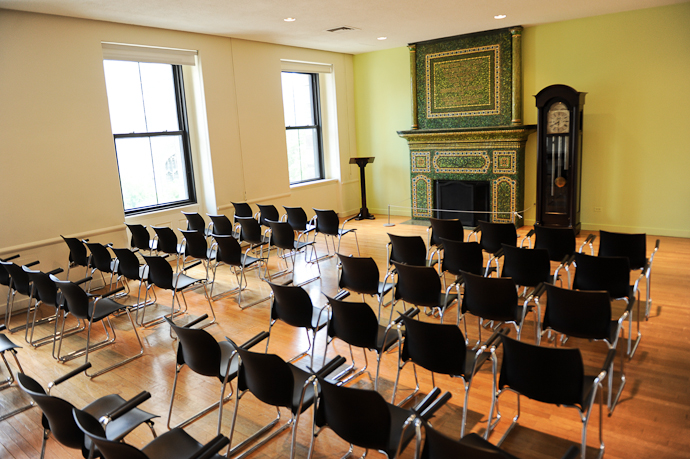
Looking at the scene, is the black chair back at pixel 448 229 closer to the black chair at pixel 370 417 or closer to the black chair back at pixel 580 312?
the black chair back at pixel 580 312

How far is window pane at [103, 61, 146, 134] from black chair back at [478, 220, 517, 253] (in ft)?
16.7

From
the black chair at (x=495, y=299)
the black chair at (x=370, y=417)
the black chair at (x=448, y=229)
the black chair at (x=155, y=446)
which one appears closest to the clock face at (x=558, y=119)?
the black chair at (x=448, y=229)

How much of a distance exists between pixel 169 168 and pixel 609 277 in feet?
20.7

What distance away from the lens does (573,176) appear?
7621 mm

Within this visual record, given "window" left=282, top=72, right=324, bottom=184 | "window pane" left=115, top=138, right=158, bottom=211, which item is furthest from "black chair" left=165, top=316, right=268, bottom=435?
"window" left=282, top=72, right=324, bottom=184

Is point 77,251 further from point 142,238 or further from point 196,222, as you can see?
point 196,222

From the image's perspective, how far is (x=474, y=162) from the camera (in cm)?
902

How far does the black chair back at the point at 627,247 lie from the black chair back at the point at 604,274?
70 centimetres

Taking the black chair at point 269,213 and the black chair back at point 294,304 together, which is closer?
the black chair back at point 294,304

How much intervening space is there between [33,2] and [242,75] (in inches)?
134

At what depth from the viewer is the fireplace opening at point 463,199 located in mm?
9156

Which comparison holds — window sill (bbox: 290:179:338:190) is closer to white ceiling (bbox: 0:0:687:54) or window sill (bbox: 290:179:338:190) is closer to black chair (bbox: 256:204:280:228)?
black chair (bbox: 256:204:280:228)

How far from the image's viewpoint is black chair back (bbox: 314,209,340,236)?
6.82m

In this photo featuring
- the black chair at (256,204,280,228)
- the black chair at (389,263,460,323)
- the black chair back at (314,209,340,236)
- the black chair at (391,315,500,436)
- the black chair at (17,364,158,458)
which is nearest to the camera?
the black chair at (17,364,158,458)
